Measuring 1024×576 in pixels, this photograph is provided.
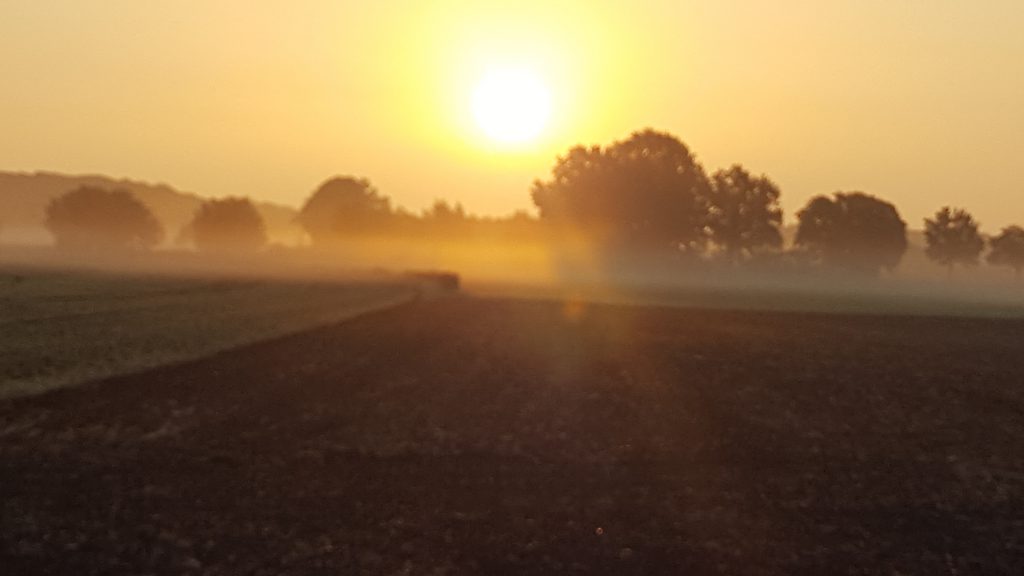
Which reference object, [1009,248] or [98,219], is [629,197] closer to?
[1009,248]

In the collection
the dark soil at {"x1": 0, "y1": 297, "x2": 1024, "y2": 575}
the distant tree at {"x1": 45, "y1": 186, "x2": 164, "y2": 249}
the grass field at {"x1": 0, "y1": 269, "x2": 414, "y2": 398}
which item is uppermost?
the distant tree at {"x1": 45, "y1": 186, "x2": 164, "y2": 249}

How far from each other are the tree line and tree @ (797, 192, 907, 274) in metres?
0.16

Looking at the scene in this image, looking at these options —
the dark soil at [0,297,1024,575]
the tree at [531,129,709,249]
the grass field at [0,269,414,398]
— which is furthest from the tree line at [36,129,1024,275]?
the dark soil at [0,297,1024,575]

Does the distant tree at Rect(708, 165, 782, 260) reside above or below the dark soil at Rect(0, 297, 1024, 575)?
above

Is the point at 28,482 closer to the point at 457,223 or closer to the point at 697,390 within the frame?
the point at 697,390

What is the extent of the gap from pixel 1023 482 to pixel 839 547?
6.97m

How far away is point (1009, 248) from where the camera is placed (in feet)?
551

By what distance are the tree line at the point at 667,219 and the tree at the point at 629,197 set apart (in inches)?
5.7

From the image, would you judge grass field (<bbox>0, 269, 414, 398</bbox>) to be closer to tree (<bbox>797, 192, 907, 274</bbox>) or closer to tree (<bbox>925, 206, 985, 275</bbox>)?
tree (<bbox>797, 192, 907, 274</bbox>)

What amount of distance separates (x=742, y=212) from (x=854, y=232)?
18.4 meters

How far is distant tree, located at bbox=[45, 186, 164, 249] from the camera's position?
172000 millimetres

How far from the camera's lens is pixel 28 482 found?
17.6 m

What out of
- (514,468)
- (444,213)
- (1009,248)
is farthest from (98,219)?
(514,468)

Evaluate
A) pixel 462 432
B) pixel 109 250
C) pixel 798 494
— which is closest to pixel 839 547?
pixel 798 494
